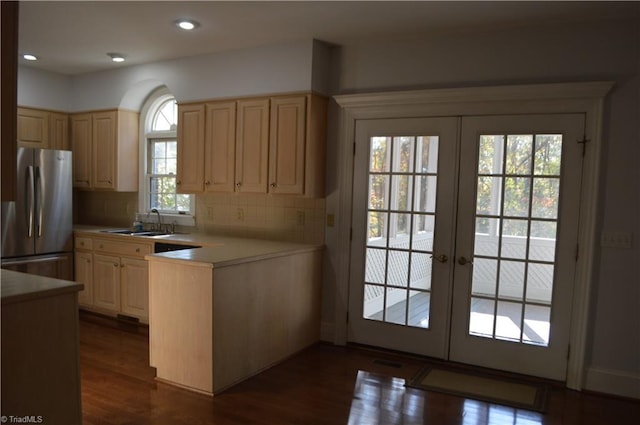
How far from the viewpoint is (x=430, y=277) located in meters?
3.85

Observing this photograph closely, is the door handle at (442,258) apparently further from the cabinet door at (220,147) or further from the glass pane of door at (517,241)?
the cabinet door at (220,147)

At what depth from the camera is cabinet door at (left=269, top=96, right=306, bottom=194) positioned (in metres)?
4.00

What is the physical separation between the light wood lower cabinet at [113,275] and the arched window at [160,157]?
0.76 metres

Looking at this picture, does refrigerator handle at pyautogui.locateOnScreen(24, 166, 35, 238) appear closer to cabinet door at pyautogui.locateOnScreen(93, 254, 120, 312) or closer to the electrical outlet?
cabinet door at pyautogui.locateOnScreen(93, 254, 120, 312)

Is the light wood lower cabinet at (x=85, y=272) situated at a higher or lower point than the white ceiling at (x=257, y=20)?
lower

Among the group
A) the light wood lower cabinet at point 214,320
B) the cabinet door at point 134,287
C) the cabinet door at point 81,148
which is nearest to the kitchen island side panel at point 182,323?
the light wood lower cabinet at point 214,320

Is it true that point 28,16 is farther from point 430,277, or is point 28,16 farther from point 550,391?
point 550,391

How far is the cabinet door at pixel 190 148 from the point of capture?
454 cm

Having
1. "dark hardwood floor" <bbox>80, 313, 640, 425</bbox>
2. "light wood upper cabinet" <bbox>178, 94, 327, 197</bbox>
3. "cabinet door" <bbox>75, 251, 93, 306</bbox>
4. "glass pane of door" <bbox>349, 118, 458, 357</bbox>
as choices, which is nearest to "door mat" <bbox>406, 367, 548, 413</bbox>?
"dark hardwood floor" <bbox>80, 313, 640, 425</bbox>

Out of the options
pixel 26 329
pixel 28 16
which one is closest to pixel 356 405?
pixel 26 329

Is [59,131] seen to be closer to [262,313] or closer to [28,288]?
[262,313]

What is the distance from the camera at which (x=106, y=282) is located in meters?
4.76

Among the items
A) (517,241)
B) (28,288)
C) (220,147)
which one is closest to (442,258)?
(517,241)

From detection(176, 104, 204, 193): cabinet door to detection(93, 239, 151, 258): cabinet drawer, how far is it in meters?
0.67
